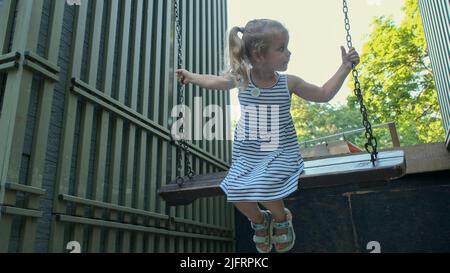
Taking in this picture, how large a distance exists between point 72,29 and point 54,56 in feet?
1.38

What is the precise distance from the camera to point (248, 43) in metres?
2.50

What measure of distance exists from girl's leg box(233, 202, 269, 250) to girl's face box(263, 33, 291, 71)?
916mm

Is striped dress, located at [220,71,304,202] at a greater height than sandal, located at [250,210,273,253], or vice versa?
striped dress, located at [220,71,304,202]

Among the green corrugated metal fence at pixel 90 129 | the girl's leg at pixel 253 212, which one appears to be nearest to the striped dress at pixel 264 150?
the girl's leg at pixel 253 212

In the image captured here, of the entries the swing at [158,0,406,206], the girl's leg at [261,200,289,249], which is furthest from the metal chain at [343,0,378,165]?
the girl's leg at [261,200,289,249]

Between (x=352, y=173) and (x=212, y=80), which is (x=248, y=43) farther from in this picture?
(x=352, y=173)

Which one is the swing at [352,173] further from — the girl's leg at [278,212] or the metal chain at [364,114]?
the girl's leg at [278,212]

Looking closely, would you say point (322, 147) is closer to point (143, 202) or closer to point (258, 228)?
point (143, 202)

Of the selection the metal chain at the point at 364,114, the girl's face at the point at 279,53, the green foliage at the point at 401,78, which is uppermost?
the green foliage at the point at 401,78

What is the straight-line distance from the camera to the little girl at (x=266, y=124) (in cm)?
233

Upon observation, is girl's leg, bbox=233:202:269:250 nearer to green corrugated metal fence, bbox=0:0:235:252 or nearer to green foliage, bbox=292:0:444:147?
green corrugated metal fence, bbox=0:0:235:252

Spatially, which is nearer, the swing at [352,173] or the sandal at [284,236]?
the swing at [352,173]

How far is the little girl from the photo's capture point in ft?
7.64

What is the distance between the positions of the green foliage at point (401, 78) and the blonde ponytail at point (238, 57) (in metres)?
11.0
